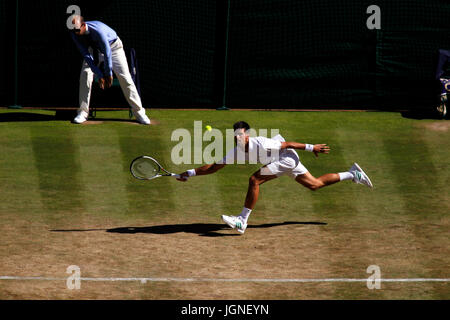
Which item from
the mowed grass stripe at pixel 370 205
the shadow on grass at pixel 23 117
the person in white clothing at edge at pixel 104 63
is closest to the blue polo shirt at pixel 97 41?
the person in white clothing at edge at pixel 104 63

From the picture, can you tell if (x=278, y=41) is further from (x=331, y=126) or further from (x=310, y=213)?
(x=310, y=213)

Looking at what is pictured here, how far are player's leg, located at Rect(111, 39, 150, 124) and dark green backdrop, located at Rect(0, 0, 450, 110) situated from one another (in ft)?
5.11

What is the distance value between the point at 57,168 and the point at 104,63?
2.57m

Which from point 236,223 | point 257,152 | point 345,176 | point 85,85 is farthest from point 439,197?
point 85,85

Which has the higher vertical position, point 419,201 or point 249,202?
point 249,202

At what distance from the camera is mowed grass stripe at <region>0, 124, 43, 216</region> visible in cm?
1457

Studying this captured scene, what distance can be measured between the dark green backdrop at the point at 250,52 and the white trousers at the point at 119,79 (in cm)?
125

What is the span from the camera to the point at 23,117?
20641mm

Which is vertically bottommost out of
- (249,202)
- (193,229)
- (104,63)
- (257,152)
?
(193,229)

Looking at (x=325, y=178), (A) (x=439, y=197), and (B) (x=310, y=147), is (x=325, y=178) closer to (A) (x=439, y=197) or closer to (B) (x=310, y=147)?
(B) (x=310, y=147)

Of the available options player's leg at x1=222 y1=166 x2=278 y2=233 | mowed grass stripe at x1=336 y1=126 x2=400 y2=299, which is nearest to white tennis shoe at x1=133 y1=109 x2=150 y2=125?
mowed grass stripe at x1=336 y1=126 x2=400 y2=299

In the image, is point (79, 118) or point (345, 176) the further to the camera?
point (79, 118)

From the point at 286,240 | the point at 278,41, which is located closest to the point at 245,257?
the point at 286,240

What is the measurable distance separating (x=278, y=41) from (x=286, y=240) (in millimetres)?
9363
